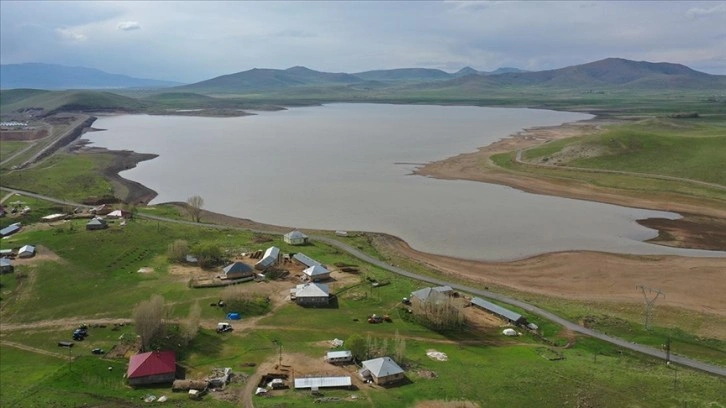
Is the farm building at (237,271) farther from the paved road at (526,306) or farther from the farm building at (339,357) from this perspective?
the farm building at (339,357)

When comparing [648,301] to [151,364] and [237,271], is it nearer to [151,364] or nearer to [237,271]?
[237,271]

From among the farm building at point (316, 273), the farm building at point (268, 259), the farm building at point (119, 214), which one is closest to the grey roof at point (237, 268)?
the farm building at point (268, 259)

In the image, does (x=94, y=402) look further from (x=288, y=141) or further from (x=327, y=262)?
(x=288, y=141)

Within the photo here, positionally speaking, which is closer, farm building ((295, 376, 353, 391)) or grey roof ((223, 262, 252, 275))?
farm building ((295, 376, 353, 391))

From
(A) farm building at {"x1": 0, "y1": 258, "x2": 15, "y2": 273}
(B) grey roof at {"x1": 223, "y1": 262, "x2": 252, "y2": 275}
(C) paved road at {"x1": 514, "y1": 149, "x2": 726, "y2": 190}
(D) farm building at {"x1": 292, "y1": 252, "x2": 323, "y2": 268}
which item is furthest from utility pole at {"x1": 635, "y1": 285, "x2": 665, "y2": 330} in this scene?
(A) farm building at {"x1": 0, "y1": 258, "x2": 15, "y2": 273}

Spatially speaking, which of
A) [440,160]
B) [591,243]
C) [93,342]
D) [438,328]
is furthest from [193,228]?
[440,160]

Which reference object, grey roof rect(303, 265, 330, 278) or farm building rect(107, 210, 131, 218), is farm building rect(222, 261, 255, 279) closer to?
grey roof rect(303, 265, 330, 278)
